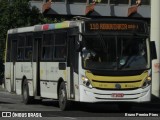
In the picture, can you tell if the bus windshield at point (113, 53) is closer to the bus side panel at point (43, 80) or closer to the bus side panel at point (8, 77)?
the bus side panel at point (43, 80)

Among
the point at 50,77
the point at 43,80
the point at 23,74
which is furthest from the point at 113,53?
the point at 23,74

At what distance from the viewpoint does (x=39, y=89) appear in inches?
945

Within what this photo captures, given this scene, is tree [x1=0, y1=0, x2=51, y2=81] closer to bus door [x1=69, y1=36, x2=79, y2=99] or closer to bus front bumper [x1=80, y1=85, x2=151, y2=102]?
bus door [x1=69, y1=36, x2=79, y2=99]

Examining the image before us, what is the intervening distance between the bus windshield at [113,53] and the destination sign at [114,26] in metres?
0.27

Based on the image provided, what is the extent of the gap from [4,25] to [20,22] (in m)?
1.07

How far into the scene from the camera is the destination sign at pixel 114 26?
66.0 ft

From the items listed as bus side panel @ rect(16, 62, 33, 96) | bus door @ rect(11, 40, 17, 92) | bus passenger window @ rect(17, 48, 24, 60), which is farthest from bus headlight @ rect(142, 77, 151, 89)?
bus door @ rect(11, 40, 17, 92)

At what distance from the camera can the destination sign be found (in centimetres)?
2011

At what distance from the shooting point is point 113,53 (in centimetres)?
1984

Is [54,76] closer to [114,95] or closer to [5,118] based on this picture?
[114,95]

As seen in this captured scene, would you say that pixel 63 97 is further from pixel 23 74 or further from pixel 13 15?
pixel 13 15

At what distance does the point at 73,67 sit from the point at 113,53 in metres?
1.41

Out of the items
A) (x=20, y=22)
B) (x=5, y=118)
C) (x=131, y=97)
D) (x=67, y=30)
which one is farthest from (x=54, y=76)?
(x=20, y=22)

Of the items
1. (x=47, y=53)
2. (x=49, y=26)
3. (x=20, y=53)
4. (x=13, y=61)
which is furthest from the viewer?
(x=13, y=61)
